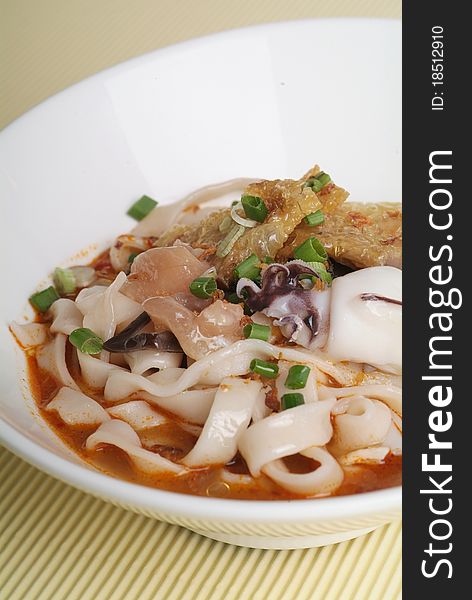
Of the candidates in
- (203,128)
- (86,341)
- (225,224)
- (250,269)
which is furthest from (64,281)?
(203,128)

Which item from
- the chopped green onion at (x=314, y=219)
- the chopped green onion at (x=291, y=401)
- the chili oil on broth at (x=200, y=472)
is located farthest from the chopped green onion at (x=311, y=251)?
the chili oil on broth at (x=200, y=472)

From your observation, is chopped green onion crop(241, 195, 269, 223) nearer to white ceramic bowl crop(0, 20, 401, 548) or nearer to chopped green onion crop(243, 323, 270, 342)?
chopped green onion crop(243, 323, 270, 342)

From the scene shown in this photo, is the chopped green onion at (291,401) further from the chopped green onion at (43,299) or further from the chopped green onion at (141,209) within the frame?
the chopped green onion at (141,209)

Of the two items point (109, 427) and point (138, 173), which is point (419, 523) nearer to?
point (109, 427)

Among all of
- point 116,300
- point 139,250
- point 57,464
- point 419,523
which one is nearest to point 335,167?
point 139,250

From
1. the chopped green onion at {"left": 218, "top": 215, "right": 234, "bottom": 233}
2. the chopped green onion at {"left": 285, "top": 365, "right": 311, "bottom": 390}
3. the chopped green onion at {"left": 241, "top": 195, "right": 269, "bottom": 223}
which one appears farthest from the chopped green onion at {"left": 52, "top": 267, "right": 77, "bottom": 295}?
the chopped green onion at {"left": 285, "top": 365, "right": 311, "bottom": 390}

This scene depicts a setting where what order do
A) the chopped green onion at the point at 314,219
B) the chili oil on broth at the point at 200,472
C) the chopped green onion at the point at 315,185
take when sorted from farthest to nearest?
the chopped green onion at the point at 315,185, the chopped green onion at the point at 314,219, the chili oil on broth at the point at 200,472
